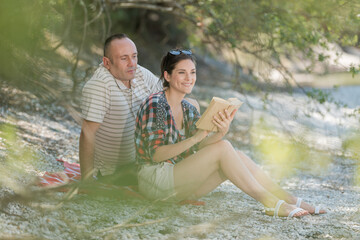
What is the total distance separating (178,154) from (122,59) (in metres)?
0.83

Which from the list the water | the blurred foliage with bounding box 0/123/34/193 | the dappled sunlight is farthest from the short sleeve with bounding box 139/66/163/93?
the water

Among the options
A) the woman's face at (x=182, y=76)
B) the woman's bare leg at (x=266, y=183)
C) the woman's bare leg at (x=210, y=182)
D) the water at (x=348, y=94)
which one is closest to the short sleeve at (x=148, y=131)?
the woman's face at (x=182, y=76)

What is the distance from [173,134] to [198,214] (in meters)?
0.58

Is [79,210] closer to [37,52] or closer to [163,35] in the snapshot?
[37,52]

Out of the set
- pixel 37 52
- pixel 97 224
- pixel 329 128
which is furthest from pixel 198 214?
pixel 329 128

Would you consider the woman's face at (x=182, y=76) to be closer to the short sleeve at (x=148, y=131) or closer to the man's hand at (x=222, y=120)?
the short sleeve at (x=148, y=131)

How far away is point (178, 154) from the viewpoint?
11.7 feet

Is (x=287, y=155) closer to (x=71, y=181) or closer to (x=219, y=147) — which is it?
(x=219, y=147)

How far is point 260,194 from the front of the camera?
359 cm

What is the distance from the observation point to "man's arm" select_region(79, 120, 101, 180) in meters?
3.64

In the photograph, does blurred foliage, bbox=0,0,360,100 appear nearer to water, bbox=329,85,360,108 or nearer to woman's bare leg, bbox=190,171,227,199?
woman's bare leg, bbox=190,171,227,199

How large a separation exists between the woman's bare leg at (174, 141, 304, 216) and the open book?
0.19m

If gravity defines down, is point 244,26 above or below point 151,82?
above

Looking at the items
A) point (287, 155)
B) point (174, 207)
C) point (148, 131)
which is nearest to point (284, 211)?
point (174, 207)
